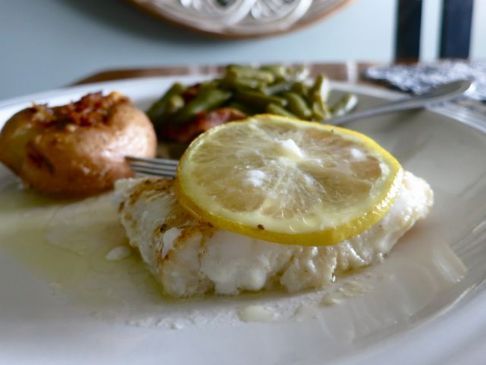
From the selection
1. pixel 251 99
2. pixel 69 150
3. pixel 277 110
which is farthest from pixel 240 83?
pixel 69 150

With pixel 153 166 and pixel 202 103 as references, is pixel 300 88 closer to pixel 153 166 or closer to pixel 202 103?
pixel 202 103

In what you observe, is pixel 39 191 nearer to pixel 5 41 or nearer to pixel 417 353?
pixel 417 353

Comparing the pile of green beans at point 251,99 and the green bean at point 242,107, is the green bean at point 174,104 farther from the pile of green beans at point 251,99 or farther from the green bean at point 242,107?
the green bean at point 242,107

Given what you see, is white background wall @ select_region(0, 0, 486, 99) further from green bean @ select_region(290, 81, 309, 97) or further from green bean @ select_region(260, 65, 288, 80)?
green bean @ select_region(290, 81, 309, 97)

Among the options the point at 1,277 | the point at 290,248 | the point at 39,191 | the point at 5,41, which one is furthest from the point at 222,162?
the point at 5,41

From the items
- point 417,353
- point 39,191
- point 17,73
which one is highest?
point 417,353
